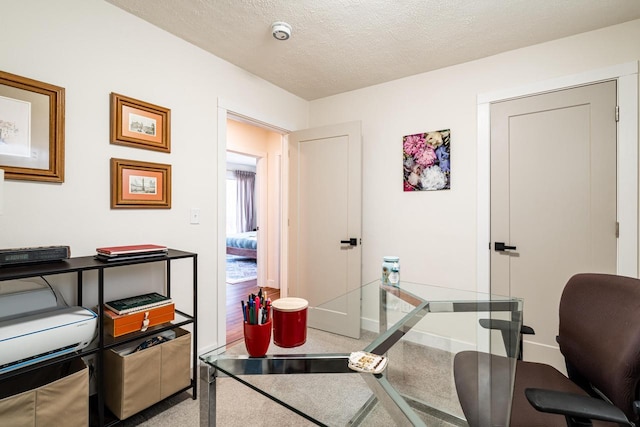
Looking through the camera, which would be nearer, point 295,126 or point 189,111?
point 189,111

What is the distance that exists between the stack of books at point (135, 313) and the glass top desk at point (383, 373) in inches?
21.0

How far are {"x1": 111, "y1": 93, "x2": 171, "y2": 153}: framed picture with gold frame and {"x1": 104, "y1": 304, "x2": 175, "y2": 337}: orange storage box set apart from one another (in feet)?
3.57

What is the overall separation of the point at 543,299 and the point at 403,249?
1.16m

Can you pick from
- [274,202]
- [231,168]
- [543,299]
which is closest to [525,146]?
[543,299]

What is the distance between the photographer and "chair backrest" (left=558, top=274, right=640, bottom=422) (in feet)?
3.53

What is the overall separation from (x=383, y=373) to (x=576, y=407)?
61cm

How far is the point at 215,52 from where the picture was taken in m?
2.50

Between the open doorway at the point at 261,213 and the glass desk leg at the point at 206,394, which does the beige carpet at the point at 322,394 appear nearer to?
the glass desk leg at the point at 206,394

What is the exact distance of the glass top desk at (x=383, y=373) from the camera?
3.20 ft

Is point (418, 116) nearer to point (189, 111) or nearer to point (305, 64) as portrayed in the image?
point (305, 64)

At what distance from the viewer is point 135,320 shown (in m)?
1.75

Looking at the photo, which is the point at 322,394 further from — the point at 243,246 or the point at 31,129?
the point at 243,246

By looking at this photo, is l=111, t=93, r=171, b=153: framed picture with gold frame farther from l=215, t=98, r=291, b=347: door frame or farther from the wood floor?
the wood floor

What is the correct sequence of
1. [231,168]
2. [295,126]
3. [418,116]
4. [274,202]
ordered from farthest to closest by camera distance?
[231,168] < [274,202] < [295,126] < [418,116]
